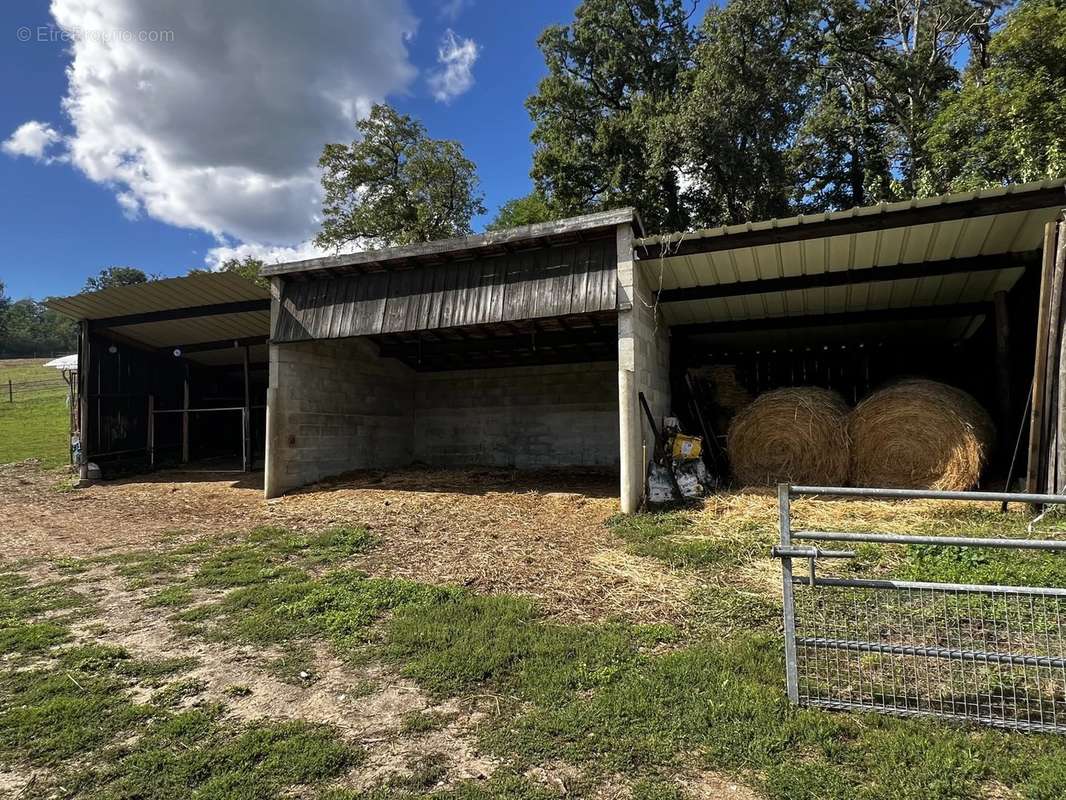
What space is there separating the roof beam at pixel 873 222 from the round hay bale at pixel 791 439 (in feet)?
8.04

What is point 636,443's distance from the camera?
7.13 meters

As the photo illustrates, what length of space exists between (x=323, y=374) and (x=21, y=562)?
527 cm

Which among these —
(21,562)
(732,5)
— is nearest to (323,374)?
(21,562)

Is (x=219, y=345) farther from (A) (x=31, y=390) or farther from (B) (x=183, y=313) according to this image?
(A) (x=31, y=390)

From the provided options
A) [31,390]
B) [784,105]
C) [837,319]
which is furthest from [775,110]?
[31,390]

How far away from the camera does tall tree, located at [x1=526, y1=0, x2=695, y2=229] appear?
717 inches

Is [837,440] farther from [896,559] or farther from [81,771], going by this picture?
[81,771]

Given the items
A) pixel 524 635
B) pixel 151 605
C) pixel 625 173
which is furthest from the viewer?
pixel 625 173

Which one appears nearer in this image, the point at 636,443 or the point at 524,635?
the point at 524,635

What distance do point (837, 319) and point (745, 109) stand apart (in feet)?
32.2

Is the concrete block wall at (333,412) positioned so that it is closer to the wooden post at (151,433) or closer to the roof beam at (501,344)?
the roof beam at (501,344)

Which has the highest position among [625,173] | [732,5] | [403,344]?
[732,5]

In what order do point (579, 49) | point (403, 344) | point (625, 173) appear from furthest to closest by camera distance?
point (579, 49) < point (625, 173) < point (403, 344)

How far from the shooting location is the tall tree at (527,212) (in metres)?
21.0
